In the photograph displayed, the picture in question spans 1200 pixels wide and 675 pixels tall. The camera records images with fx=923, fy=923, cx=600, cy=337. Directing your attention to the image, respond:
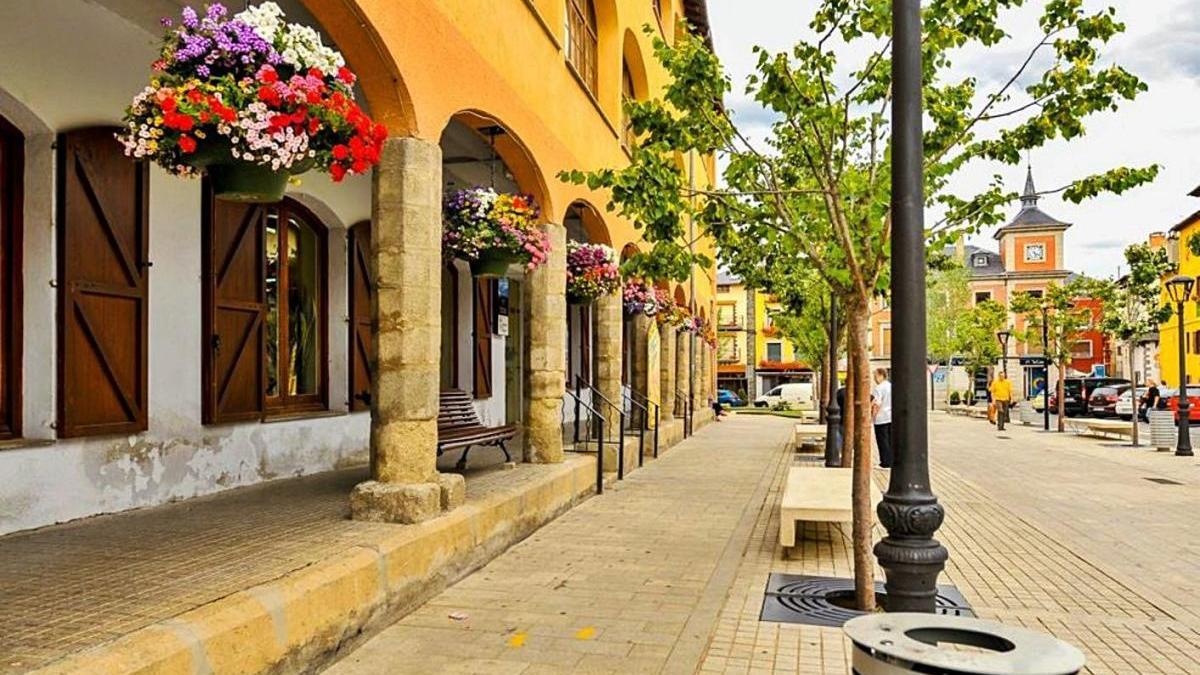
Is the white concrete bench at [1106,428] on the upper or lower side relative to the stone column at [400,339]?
lower

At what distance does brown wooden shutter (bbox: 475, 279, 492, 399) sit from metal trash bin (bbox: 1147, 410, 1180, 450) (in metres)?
14.0

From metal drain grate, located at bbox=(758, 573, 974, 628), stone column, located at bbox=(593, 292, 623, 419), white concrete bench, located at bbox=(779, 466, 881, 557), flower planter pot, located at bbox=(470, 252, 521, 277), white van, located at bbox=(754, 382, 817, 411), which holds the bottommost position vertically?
white van, located at bbox=(754, 382, 817, 411)

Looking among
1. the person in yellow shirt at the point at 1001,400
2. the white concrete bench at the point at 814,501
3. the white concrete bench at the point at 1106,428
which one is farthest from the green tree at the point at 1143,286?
the white concrete bench at the point at 814,501

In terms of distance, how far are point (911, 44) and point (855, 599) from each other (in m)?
3.61

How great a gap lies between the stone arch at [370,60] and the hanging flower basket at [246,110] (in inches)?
42.3

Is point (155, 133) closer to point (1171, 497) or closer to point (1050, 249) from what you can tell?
point (1171, 497)

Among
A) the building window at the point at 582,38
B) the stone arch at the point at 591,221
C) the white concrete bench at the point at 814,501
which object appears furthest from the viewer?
the building window at the point at 582,38

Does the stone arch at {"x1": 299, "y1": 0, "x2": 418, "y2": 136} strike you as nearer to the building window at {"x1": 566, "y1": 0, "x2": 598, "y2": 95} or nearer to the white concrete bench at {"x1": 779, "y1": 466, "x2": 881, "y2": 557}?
the white concrete bench at {"x1": 779, "y1": 466, "x2": 881, "y2": 557}

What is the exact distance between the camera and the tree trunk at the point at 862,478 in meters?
5.85

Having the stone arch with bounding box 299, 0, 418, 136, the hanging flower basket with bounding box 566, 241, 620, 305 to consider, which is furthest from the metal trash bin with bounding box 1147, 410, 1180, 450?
the stone arch with bounding box 299, 0, 418, 136

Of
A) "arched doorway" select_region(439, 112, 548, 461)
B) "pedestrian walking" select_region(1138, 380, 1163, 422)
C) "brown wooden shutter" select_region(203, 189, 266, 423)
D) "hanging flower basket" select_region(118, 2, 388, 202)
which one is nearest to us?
"hanging flower basket" select_region(118, 2, 388, 202)

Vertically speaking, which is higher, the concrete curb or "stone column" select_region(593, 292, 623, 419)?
"stone column" select_region(593, 292, 623, 419)

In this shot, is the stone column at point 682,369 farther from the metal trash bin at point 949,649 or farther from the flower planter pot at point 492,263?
the metal trash bin at point 949,649

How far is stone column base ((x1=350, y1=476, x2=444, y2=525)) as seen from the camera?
5902 millimetres
